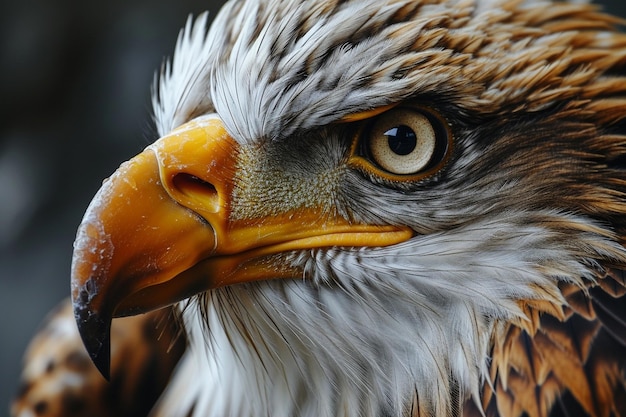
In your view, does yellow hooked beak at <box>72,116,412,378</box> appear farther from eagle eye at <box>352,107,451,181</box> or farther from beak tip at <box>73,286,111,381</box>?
eagle eye at <box>352,107,451,181</box>

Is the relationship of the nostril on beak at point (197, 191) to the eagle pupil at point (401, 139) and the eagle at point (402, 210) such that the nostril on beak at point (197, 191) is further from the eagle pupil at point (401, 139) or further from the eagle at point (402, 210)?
the eagle pupil at point (401, 139)

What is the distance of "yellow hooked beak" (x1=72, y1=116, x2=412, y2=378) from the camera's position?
116 centimetres

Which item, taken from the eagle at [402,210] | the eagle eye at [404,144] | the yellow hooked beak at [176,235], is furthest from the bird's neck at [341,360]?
the eagle eye at [404,144]

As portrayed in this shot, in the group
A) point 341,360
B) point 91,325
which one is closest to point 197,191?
point 91,325

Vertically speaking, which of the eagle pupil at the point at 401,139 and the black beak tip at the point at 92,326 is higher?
the eagle pupil at the point at 401,139

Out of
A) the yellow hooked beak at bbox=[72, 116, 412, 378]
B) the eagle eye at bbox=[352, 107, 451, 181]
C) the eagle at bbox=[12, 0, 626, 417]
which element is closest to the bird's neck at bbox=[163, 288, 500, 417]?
the eagle at bbox=[12, 0, 626, 417]

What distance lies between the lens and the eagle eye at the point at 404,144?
1.26 metres

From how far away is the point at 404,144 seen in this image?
4.21 ft

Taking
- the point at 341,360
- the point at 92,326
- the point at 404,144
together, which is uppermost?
the point at 404,144

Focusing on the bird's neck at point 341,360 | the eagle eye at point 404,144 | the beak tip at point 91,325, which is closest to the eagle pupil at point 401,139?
the eagle eye at point 404,144

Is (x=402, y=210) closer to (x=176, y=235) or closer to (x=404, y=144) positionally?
(x=404, y=144)

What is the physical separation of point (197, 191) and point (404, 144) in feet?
1.16

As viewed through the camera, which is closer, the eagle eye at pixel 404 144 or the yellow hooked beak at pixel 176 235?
the yellow hooked beak at pixel 176 235

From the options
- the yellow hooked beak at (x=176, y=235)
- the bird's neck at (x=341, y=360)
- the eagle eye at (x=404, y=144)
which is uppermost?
the eagle eye at (x=404, y=144)
